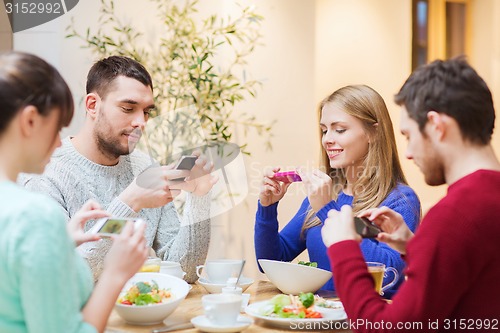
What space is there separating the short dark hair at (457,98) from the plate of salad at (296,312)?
55 cm

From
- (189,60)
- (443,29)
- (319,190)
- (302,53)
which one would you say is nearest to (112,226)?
(319,190)

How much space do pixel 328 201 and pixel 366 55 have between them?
9.46ft

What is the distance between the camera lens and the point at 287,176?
2311 millimetres

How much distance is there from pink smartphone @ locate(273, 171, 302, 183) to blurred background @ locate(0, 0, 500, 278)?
56.7 inches

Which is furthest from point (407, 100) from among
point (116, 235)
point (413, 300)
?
point (116, 235)

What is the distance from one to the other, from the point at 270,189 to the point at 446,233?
1.20 meters

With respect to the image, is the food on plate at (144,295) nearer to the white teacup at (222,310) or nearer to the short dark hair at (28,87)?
the white teacup at (222,310)

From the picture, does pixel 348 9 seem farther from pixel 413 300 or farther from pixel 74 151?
pixel 413 300

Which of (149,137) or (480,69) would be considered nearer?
(149,137)

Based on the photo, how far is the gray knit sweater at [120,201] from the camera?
93.7 inches

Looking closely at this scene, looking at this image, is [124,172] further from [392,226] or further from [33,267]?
[33,267]

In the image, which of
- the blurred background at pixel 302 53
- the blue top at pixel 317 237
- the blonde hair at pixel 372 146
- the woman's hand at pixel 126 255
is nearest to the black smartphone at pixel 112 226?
the woman's hand at pixel 126 255

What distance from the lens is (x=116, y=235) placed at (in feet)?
4.47

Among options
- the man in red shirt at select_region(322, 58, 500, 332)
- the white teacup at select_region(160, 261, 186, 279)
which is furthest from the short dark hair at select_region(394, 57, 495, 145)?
the white teacup at select_region(160, 261, 186, 279)
